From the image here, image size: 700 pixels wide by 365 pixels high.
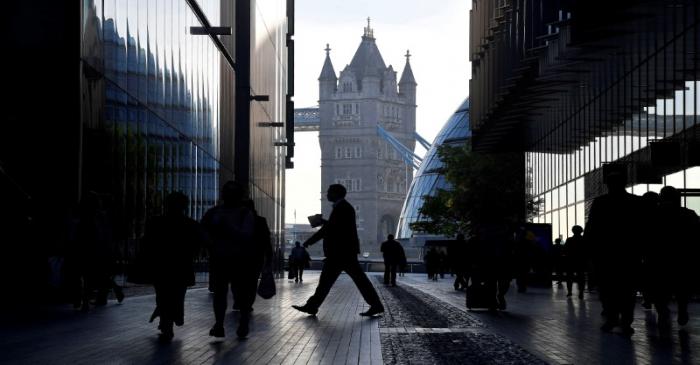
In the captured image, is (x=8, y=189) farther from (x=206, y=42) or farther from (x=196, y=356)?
(x=206, y=42)

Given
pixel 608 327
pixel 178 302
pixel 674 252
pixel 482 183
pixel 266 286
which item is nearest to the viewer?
pixel 178 302

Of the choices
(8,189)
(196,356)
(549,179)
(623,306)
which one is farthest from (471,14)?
(196,356)

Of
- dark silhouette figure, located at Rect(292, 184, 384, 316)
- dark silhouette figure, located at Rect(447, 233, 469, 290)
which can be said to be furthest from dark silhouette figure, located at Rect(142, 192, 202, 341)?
dark silhouette figure, located at Rect(447, 233, 469, 290)

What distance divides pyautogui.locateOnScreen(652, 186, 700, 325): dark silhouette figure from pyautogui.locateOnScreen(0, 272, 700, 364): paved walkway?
1.41ft

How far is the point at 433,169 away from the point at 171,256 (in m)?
110

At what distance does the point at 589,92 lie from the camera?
35.6 m

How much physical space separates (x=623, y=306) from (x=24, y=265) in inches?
351

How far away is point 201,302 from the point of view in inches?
821

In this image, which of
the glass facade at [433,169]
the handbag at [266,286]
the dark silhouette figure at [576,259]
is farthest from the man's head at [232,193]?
the glass facade at [433,169]

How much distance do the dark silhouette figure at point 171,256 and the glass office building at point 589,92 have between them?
14037 mm

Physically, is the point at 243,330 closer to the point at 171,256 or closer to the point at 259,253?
the point at 171,256

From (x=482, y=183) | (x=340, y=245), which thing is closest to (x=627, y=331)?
(x=340, y=245)

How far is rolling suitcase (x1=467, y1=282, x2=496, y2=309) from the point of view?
17828mm

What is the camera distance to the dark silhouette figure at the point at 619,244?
12.9 meters
